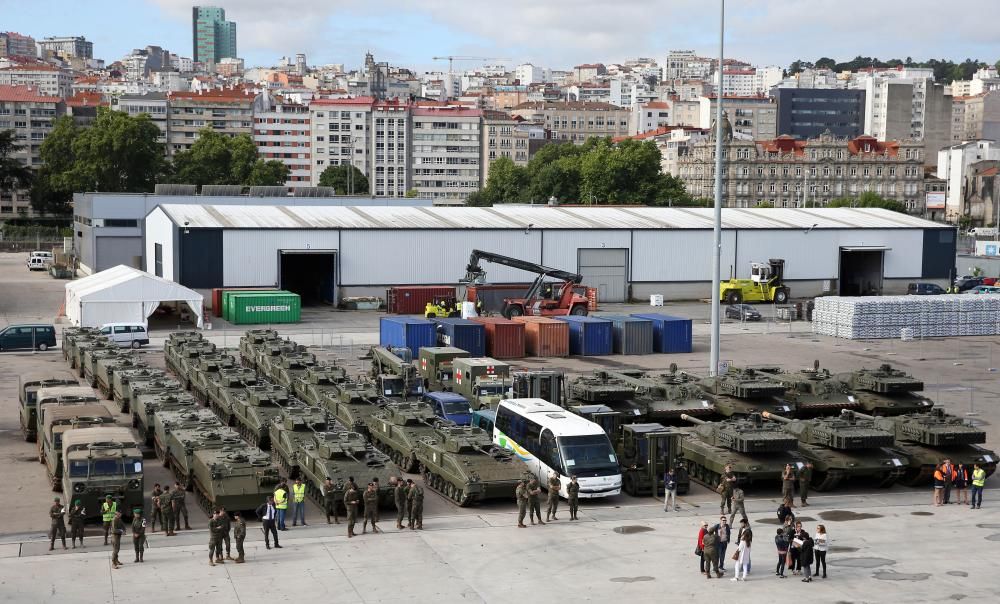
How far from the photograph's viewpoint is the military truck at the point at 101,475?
77.3 feet

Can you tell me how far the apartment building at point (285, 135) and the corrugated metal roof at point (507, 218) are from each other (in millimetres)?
115347

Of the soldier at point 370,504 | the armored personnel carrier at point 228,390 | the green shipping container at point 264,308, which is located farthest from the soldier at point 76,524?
the green shipping container at point 264,308

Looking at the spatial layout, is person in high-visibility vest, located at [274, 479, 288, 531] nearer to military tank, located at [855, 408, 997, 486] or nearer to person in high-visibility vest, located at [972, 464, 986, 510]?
military tank, located at [855, 408, 997, 486]

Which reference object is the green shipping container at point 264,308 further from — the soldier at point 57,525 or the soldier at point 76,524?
the soldier at point 57,525

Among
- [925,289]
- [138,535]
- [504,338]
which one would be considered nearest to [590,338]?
[504,338]

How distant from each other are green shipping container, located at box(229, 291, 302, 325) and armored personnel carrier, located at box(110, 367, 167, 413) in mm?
21547

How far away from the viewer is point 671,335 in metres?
51.9

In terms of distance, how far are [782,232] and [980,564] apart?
5417cm

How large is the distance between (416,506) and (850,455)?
10.7m

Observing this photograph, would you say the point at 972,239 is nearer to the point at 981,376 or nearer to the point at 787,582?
the point at 981,376

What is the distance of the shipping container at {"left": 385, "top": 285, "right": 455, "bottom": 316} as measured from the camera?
6444 cm

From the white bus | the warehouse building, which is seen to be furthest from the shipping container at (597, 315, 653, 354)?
the white bus

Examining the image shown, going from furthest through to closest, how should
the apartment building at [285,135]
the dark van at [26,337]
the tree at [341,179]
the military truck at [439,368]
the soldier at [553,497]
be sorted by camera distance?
1. the apartment building at [285,135]
2. the tree at [341,179]
3. the dark van at [26,337]
4. the military truck at [439,368]
5. the soldier at [553,497]

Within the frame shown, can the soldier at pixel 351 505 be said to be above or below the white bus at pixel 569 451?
below
